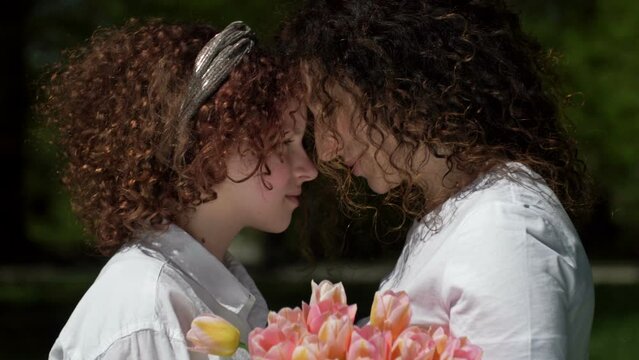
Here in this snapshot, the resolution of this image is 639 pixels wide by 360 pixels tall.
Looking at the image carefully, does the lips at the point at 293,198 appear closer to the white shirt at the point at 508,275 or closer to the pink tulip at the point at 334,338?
the white shirt at the point at 508,275

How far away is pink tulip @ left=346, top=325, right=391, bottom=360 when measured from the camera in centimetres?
203

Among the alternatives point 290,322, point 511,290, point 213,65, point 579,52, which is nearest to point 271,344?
point 290,322

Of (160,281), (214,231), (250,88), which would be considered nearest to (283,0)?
(250,88)

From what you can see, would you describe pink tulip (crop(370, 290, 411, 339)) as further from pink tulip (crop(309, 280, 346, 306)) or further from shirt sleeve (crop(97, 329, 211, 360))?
shirt sleeve (crop(97, 329, 211, 360))

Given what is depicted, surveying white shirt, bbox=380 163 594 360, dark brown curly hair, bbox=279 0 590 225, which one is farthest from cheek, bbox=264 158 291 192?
white shirt, bbox=380 163 594 360

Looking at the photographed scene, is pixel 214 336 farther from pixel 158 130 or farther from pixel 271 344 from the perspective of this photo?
pixel 158 130

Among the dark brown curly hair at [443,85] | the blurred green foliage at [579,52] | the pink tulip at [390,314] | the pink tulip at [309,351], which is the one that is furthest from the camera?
the blurred green foliage at [579,52]

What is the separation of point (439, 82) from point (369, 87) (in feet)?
0.59

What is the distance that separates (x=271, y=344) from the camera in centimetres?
210

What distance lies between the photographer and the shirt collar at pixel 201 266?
9.99 ft

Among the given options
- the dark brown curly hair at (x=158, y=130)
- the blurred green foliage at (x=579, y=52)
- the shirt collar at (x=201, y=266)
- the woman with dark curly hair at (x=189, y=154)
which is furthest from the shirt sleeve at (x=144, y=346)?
the blurred green foliage at (x=579, y=52)

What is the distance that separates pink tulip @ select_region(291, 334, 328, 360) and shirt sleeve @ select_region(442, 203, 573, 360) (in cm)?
39

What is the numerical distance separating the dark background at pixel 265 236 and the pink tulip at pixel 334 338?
8.18 m

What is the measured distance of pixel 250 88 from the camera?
3137mm
